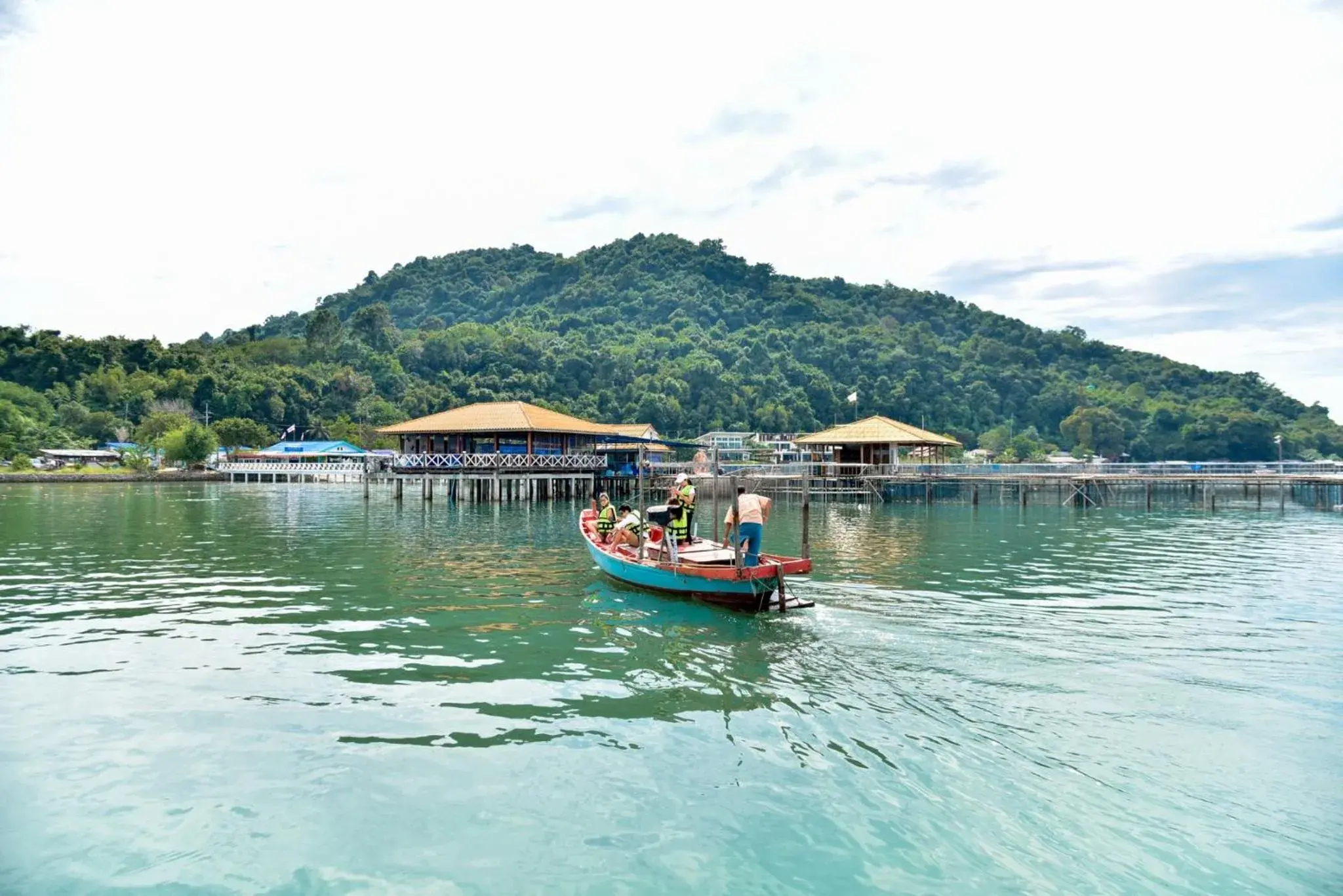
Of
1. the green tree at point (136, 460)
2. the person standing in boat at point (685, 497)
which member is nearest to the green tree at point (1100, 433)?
the person standing in boat at point (685, 497)

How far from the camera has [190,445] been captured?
226ft

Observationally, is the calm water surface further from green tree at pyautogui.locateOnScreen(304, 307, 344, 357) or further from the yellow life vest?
green tree at pyautogui.locateOnScreen(304, 307, 344, 357)

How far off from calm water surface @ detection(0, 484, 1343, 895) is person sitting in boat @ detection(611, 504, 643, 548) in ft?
4.08

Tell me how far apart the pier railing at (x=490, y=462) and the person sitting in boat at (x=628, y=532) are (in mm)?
25871

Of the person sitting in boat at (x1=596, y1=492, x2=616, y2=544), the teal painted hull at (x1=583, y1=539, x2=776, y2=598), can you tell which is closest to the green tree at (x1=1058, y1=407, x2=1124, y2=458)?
the person sitting in boat at (x1=596, y1=492, x2=616, y2=544)

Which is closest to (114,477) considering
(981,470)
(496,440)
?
(496,440)

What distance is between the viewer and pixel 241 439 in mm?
77125

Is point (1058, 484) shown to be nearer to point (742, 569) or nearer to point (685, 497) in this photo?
point (685, 497)

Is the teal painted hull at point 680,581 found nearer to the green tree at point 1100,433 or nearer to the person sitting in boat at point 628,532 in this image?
the person sitting in boat at point 628,532

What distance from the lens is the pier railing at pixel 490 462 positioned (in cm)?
4284

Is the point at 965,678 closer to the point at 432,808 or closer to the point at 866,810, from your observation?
the point at 866,810

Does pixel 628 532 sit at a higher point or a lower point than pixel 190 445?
lower

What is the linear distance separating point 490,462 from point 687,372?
224 feet

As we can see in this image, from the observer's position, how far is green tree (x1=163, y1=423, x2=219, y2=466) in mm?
68625
